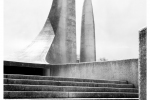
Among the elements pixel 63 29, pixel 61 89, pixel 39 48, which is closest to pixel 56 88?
pixel 61 89

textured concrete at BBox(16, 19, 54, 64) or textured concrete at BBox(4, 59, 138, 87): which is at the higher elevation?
textured concrete at BBox(16, 19, 54, 64)

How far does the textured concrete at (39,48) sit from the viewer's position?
47.3ft

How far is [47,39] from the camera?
16.2 meters

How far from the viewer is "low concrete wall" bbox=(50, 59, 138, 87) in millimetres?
8664

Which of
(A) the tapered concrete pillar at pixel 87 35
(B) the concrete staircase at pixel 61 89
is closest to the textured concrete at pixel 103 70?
(B) the concrete staircase at pixel 61 89

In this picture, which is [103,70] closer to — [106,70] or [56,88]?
[106,70]

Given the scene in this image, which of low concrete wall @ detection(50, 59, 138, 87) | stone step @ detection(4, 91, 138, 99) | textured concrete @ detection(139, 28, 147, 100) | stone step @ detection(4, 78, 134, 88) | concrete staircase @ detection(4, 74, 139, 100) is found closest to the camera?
textured concrete @ detection(139, 28, 147, 100)

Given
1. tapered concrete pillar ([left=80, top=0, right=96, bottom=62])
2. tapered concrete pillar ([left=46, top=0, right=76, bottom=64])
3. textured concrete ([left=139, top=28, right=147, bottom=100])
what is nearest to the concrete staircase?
textured concrete ([left=139, top=28, right=147, bottom=100])

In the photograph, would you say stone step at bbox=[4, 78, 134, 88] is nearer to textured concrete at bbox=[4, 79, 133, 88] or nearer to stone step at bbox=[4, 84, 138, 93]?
textured concrete at bbox=[4, 79, 133, 88]

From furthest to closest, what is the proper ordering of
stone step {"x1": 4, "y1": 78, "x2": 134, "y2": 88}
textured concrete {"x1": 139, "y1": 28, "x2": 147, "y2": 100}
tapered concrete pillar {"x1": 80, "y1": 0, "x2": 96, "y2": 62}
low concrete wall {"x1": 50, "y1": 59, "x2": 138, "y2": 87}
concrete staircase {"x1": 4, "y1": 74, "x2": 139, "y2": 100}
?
tapered concrete pillar {"x1": 80, "y1": 0, "x2": 96, "y2": 62} → low concrete wall {"x1": 50, "y1": 59, "x2": 138, "y2": 87} → stone step {"x1": 4, "y1": 78, "x2": 134, "y2": 88} → concrete staircase {"x1": 4, "y1": 74, "x2": 139, "y2": 100} → textured concrete {"x1": 139, "y1": 28, "x2": 147, "y2": 100}

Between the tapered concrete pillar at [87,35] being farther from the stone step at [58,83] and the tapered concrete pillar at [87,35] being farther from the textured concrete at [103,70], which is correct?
the stone step at [58,83]

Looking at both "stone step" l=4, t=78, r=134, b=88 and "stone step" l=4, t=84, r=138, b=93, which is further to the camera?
"stone step" l=4, t=78, r=134, b=88

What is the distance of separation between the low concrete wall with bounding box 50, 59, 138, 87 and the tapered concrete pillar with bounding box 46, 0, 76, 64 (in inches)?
193

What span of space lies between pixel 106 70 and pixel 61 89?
3.53 metres
